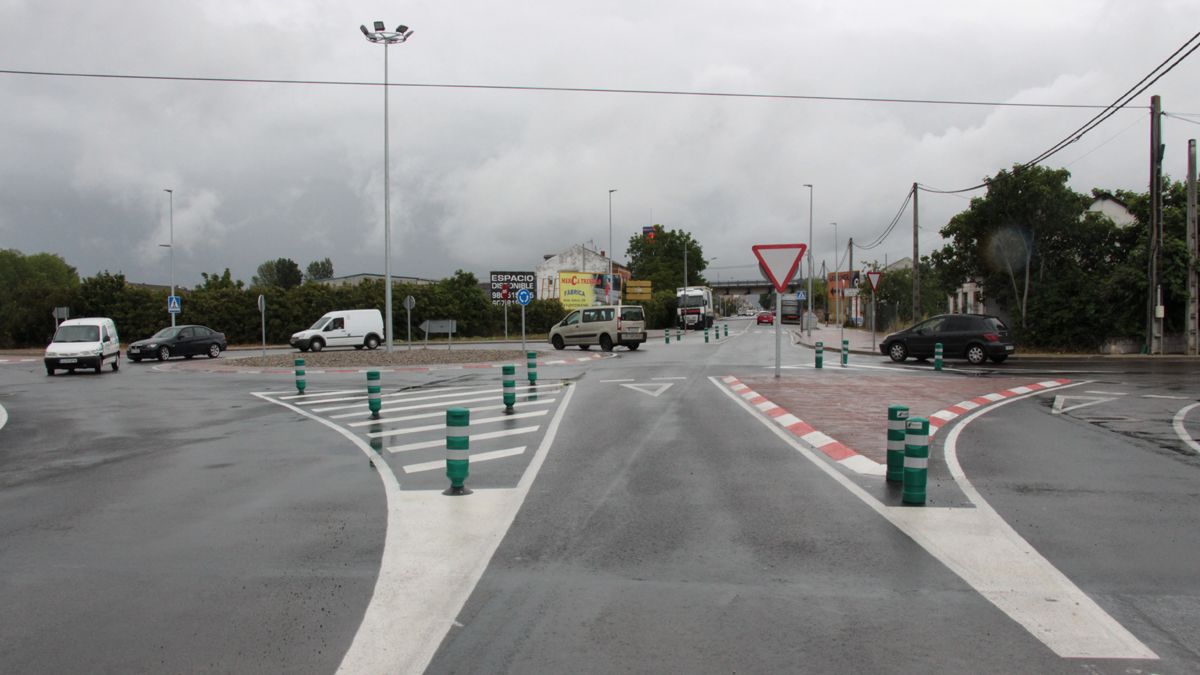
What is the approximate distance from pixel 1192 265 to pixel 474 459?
27009mm

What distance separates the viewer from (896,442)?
7969mm

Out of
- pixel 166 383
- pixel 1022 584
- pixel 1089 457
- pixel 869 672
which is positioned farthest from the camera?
pixel 166 383

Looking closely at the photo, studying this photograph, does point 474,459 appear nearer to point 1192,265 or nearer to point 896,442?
point 896,442

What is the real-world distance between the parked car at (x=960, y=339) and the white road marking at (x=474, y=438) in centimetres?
1827

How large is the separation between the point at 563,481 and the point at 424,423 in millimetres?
5104

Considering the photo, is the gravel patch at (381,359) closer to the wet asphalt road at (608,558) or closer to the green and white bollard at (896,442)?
the wet asphalt road at (608,558)

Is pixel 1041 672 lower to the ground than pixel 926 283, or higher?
lower

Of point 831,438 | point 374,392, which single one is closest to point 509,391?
point 374,392

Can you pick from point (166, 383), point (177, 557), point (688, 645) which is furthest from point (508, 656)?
point (166, 383)

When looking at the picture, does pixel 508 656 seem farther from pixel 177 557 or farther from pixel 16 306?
Result: pixel 16 306

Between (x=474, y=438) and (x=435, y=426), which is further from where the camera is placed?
(x=435, y=426)

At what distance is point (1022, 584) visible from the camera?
5.11 metres

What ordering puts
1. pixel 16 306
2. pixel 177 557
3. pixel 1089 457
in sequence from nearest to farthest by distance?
pixel 177 557
pixel 1089 457
pixel 16 306

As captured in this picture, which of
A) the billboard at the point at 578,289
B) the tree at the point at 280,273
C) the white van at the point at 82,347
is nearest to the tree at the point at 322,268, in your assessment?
the tree at the point at 280,273
